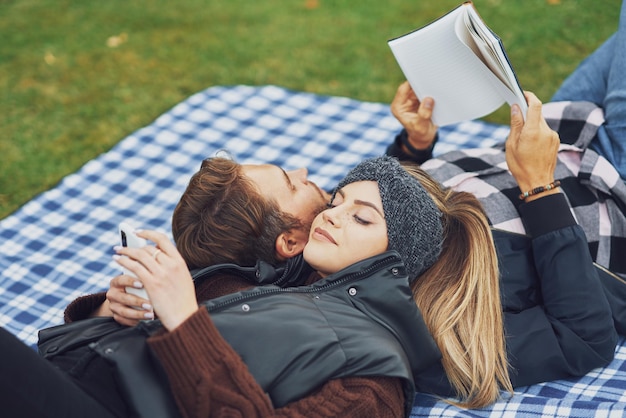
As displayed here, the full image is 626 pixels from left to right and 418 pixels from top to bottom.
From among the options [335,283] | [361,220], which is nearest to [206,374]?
[335,283]

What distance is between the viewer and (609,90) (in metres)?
3.70

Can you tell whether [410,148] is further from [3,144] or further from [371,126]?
[3,144]

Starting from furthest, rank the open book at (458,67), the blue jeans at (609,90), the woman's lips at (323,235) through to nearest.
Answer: the blue jeans at (609,90), the open book at (458,67), the woman's lips at (323,235)

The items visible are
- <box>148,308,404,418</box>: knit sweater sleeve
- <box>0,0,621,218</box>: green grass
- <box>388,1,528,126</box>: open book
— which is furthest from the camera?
<box>0,0,621,218</box>: green grass

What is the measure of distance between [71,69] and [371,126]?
2703mm

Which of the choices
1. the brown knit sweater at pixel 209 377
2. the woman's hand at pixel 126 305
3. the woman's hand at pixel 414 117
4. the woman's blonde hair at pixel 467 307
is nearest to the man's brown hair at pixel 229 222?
the woman's hand at pixel 126 305

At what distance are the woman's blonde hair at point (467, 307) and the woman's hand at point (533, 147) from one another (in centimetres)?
24

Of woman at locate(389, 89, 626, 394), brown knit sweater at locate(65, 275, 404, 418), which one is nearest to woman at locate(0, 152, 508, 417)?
brown knit sweater at locate(65, 275, 404, 418)

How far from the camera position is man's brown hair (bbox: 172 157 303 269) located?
2984 millimetres

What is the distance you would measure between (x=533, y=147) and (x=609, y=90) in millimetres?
965

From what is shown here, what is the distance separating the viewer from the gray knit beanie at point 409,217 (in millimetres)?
2777

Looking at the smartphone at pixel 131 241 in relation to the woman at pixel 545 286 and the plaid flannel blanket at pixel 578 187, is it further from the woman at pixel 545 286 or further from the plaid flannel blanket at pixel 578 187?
the plaid flannel blanket at pixel 578 187

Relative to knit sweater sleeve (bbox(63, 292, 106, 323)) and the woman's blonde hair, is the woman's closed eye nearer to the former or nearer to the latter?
the woman's blonde hair

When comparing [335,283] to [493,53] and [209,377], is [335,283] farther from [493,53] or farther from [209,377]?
[493,53]
